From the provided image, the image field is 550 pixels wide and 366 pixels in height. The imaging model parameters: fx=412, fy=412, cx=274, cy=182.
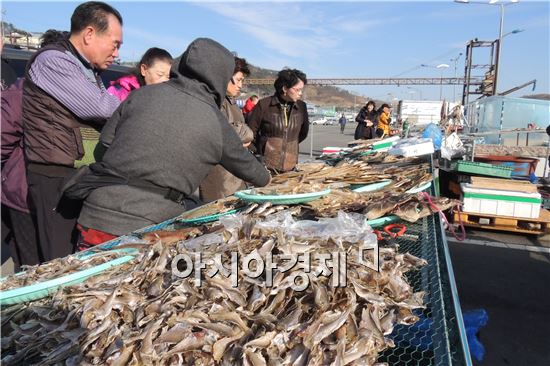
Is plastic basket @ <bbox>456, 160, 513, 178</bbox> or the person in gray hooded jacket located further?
plastic basket @ <bbox>456, 160, 513, 178</bbox>

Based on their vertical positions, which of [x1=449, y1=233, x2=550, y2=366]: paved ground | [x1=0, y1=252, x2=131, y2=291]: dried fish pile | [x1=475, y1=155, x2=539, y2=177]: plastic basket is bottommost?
[x1=449, y1=233, x2=550, y2=366]: paved ground

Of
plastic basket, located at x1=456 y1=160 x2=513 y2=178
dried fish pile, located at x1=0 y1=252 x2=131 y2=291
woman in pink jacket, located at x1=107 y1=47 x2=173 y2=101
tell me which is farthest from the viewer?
plastic basket, located at x1=456 y1=160 x2=513 y2=178

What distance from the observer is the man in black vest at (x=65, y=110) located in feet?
7.70

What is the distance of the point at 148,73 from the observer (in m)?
3.45

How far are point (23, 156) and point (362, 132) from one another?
35.8 feet

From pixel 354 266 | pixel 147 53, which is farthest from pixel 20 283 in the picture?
pixel 147 53

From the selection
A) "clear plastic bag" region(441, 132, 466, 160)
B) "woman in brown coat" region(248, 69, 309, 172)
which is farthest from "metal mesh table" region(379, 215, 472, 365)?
"clear plastic bag" region(441, 132, 466, 160)

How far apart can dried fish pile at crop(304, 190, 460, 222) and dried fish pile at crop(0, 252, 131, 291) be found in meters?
1.06

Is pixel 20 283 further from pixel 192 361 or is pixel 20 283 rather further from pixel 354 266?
pixel 354 266

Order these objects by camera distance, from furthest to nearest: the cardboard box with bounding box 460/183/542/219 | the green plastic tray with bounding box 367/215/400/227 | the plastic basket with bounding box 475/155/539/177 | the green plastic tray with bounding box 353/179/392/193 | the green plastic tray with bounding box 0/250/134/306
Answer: the plastic basket with bounding box 475/155/539/177
the cardboard box with bounding box 460/183/542/219
the green plastic tray with bounding box 353/179/392/193
the green plastic tray with bounding box 367/215/400/227
the green plastic tray with bounding box 0/250/134/306

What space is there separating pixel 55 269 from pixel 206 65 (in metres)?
1.20

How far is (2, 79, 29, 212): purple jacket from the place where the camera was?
8.77 ft

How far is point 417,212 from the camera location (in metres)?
2.11

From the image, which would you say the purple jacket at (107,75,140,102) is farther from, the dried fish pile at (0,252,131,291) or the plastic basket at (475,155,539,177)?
the plastic basket at (475,155,539,177)
